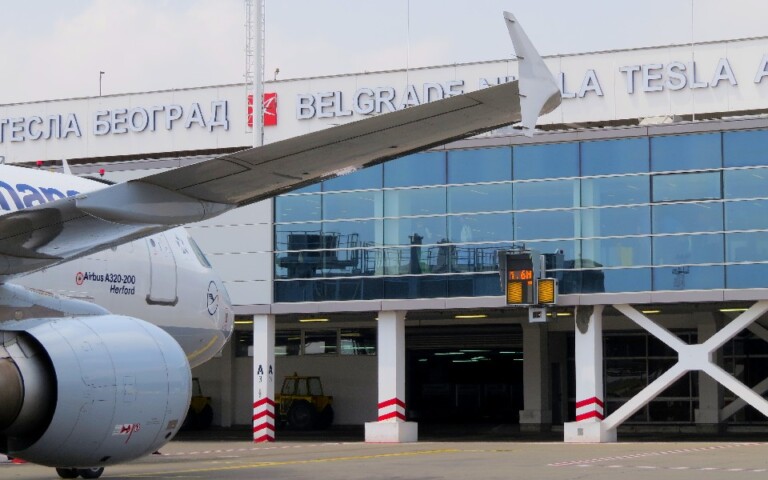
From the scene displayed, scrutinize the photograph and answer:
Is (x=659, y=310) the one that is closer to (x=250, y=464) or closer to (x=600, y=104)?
(x=600, y=104)

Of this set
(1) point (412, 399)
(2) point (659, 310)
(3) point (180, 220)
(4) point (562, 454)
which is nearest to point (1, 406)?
(3) point (180, 220)

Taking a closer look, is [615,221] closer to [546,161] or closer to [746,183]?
[546,161]

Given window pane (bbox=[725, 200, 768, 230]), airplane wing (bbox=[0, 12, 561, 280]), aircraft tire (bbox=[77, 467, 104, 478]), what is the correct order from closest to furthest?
1. airplane wing (bbox=[0, 12, 561, 280])
2. aircraft tire (bbox=[77, 467, 104, 478])
3. window pane (bbox=[725, 200, 768, 230])

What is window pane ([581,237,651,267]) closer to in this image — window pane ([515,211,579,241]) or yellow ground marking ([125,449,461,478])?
window pane ([515,211,579,241])

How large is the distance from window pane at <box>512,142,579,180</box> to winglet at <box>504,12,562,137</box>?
1045 inches

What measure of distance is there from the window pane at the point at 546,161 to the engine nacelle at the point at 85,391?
22885mm

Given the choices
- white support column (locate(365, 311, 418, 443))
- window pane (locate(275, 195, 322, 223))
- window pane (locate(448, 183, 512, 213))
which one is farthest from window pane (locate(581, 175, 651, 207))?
window pane (locate(275, 195, 322, 223))

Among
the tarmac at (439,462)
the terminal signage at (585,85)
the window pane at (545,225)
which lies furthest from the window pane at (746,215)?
the terminal signage at (585,85)

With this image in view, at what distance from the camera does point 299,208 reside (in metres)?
37.9

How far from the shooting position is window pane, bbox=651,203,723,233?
33875mm

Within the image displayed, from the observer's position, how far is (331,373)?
155 ft

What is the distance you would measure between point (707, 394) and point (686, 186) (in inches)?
407

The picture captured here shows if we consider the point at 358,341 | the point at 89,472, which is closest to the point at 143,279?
the point at 89,472

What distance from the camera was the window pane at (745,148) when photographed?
33438mm
